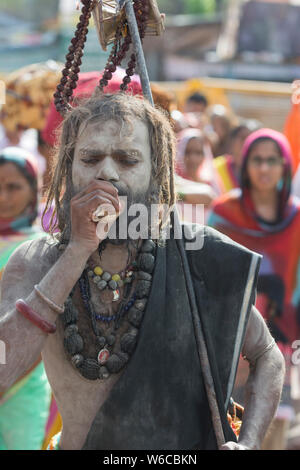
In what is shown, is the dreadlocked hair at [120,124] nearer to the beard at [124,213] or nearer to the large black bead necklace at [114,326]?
the beard at [124,213]

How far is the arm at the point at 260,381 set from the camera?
2.54 metres

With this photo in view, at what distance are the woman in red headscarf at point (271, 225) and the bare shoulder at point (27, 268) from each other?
347cm

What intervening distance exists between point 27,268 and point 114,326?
1.07 feet

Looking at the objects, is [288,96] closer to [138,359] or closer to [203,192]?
[203,192]

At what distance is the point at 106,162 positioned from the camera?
248 centimetres

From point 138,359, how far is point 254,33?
26.8 meters

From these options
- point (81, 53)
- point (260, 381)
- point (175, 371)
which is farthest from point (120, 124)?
point (260, 381)

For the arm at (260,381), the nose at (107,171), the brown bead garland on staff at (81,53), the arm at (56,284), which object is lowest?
the arm at (260,381)

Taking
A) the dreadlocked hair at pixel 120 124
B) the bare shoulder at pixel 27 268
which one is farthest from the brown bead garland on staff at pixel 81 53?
the bare shoulder at pixel 27 268

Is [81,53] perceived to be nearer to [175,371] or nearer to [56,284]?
[56,284]

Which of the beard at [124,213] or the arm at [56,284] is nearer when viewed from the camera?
the arm at [56,284]

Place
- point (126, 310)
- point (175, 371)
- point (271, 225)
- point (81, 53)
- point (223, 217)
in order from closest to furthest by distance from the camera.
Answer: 1. point (175, 371)
2. point (126, 310)
3. point (81, 53)
4. point (271, 225)
5. point (223, 217)

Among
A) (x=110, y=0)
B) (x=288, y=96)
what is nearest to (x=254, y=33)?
(x=288, y=96)

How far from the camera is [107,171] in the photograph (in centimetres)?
244
